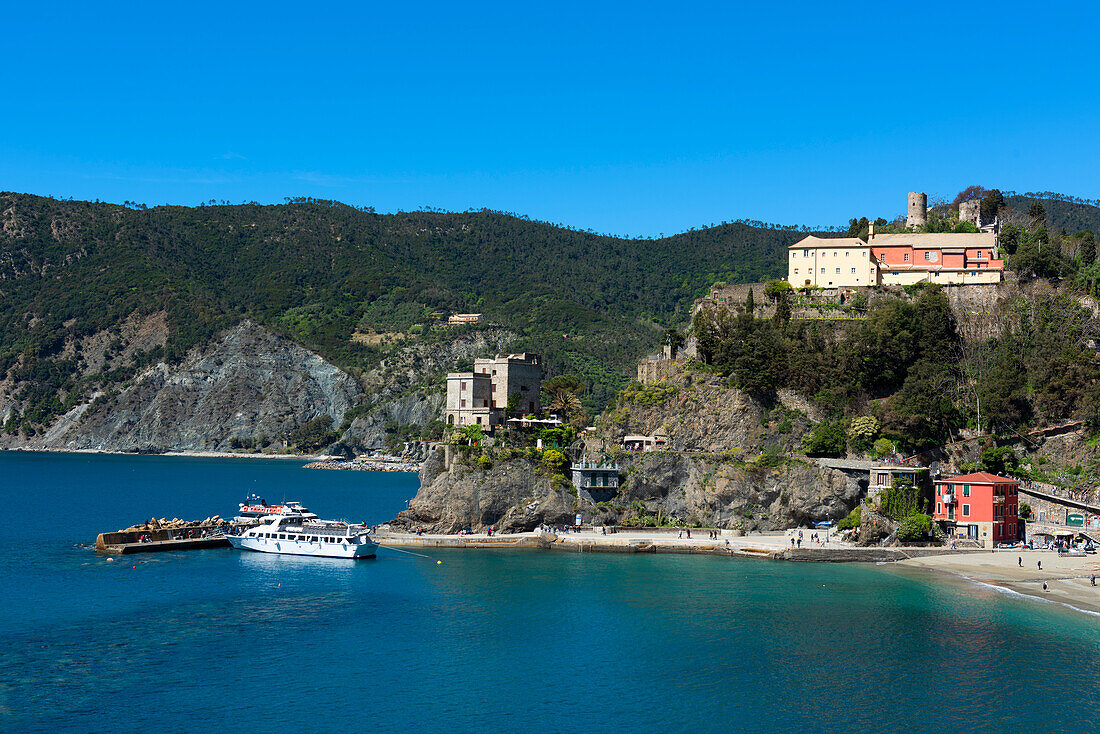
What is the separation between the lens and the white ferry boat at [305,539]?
220ft

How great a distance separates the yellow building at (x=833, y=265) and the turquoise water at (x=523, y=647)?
28.8 m

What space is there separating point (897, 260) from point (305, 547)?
172 ft

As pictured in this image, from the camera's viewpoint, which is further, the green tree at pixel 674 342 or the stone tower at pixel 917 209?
the stone tower at pixel 917 209

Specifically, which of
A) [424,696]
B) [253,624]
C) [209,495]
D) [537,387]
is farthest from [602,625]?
[209,495]

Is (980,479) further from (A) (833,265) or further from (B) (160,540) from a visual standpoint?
(B) (160,540)

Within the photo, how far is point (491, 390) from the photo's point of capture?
80.7 metres

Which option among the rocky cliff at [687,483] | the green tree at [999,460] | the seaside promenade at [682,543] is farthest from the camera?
the rocky cliff at [687,483]

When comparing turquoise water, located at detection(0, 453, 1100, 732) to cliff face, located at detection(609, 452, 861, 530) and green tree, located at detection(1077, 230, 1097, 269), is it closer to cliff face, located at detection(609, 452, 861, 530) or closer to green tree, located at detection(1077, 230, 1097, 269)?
cliff face, located at detection(609, 452, 861, 530)

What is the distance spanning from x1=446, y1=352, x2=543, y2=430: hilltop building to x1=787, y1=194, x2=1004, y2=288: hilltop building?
23500mm

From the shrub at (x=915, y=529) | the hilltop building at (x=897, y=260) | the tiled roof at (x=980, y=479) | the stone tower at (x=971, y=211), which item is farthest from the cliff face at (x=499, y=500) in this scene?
the stone tower at (x=971, y=211)

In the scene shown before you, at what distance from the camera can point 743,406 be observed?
74.5 m

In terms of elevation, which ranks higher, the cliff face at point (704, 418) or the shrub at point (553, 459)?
the cliff face at point (704, 418)

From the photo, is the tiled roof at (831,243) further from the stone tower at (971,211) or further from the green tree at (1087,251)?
the green tree at (1087,251)

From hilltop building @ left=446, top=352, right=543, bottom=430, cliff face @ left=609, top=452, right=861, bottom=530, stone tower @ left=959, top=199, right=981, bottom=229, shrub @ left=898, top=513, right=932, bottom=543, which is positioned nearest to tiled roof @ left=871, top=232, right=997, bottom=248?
stone tower @ left=959, top=199, right=981, bottom=229
